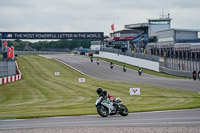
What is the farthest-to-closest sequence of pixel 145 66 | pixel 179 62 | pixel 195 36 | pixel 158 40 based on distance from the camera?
1. pixel 158 40
2. pixel 195 36
3. pixel 145 66
4. pixel 179 62

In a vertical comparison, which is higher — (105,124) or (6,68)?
(6,68)

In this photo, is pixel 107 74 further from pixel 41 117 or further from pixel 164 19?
pixel 164 19

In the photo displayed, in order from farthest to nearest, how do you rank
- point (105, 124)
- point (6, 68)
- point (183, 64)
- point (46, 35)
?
point (46, 35) < point (183, 64) < point (6, 68) < point (105, 124)

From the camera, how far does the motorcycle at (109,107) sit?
1634 centimetres

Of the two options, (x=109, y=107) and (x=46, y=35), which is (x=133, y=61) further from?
(x=109, y=107)

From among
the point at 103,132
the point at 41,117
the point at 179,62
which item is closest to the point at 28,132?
the point at 103,132

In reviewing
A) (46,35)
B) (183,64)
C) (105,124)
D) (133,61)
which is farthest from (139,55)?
(105,124)

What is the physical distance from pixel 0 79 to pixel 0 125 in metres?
24.9

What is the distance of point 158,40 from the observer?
98.1m

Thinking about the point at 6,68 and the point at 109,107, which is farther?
the point at 6,68

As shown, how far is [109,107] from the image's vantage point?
16.4 m

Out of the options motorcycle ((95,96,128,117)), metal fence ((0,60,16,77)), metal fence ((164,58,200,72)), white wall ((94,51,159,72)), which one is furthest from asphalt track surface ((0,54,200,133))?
white wall ((94,51,159,72))

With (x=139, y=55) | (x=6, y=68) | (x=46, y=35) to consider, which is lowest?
(x=6, y=68)

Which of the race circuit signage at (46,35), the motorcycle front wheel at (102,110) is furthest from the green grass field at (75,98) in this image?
the race circuit signage at (46,35)
